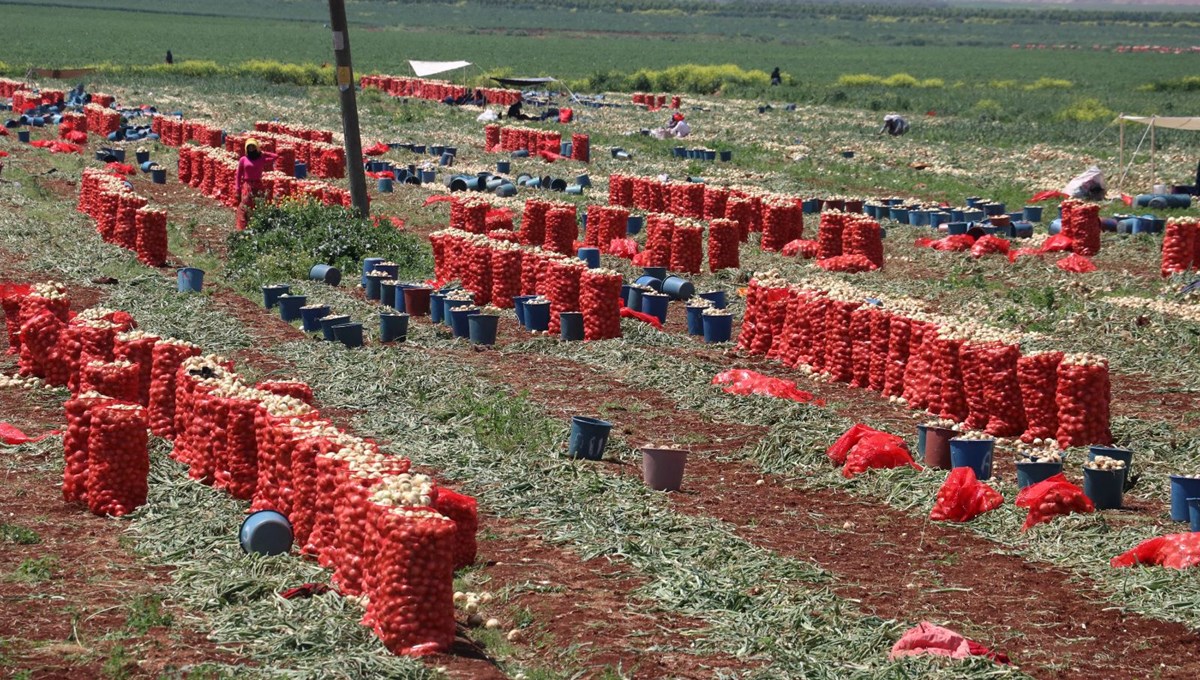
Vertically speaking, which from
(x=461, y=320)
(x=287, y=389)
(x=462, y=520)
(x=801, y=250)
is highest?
(x=287, y=389)

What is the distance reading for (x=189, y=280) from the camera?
21.8m

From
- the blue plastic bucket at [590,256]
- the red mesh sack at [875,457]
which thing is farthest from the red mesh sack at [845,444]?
the blue plastic bucket at [590,256]

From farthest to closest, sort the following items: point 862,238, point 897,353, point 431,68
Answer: point 431,68 < point 862,238 < point 897,353

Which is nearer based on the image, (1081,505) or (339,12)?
(1081,505)

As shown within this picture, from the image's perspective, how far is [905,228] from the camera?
29.4 m

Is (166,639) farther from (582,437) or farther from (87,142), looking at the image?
(87,142)

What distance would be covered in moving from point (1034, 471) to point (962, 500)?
101 cm

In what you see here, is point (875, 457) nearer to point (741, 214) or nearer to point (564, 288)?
point (564, 288)

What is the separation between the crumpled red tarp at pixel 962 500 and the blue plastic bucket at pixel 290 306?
414 inches

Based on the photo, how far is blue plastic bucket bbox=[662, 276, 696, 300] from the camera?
22109 millimetres

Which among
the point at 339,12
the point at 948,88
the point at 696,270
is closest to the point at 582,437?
the point at 696,270

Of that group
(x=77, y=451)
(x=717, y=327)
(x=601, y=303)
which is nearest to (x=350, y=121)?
(x=601, y=303)

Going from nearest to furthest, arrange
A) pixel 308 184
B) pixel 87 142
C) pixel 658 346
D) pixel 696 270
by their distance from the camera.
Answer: pixel 658 346 < pixel 696 270 < pixel 308 184 < pixel 87 142

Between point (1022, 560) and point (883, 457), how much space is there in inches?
94.0
